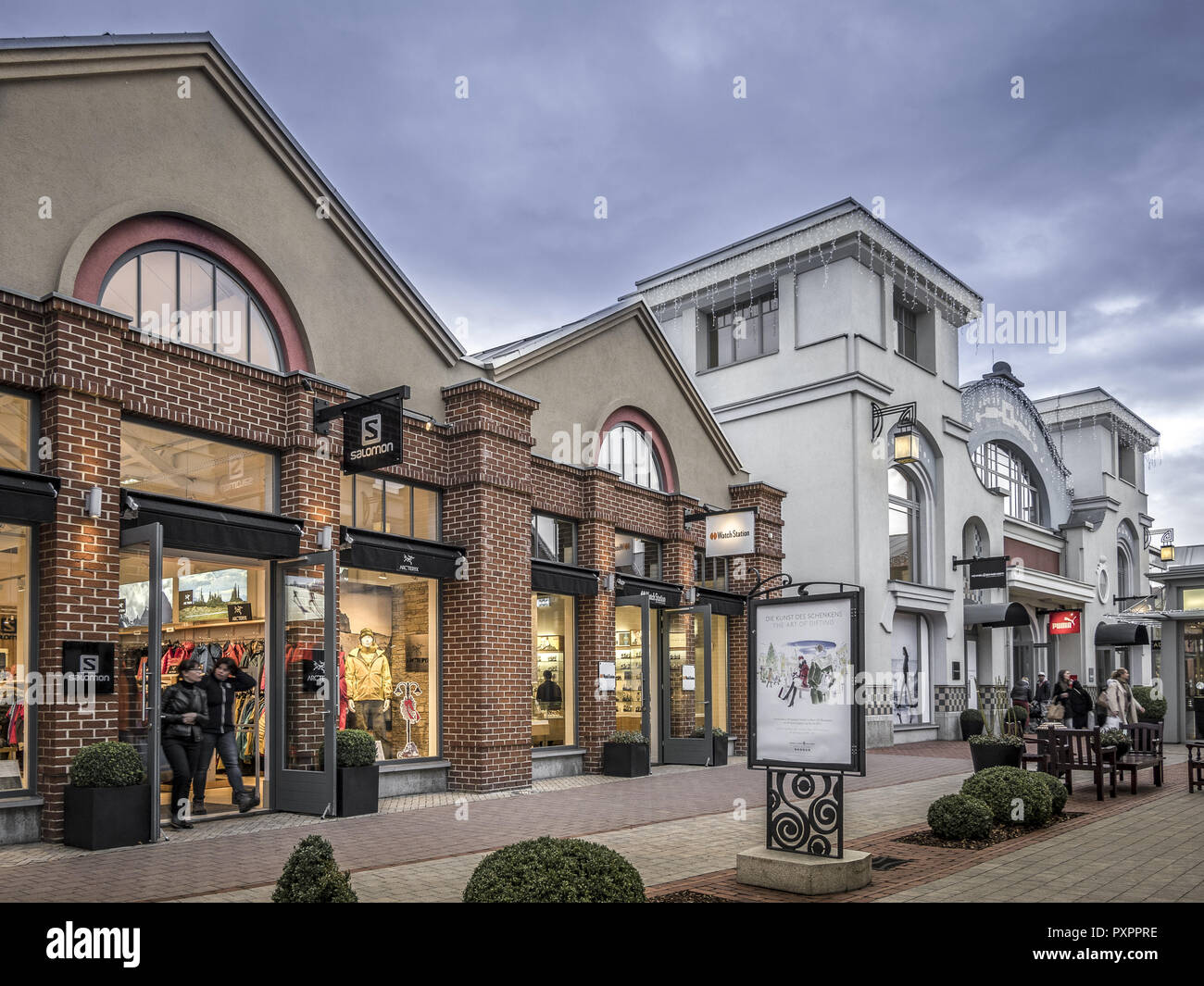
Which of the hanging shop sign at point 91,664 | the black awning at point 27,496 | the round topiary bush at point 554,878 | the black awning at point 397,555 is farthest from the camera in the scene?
the black awning at point 397,555

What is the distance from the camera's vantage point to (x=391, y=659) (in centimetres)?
1357

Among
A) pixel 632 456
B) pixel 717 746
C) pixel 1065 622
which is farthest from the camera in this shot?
pixel 1065 622

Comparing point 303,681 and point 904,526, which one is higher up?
point 904,526

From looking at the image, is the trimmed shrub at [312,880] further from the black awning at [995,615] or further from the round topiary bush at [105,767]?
the black awning at [995,615]

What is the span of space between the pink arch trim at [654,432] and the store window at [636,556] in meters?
1.27

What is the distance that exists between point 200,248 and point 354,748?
572 cm

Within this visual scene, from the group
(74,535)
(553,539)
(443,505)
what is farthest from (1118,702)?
(74,535)

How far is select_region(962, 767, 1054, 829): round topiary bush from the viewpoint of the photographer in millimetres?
10328

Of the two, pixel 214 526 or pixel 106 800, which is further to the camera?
pixel 214 526

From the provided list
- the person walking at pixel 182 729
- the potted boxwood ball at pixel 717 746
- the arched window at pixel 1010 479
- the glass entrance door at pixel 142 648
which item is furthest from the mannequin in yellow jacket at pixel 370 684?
the arched window at pixel 1010 479

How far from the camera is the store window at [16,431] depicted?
31.1 feet

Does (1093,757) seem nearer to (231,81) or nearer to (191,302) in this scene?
(191,302)
